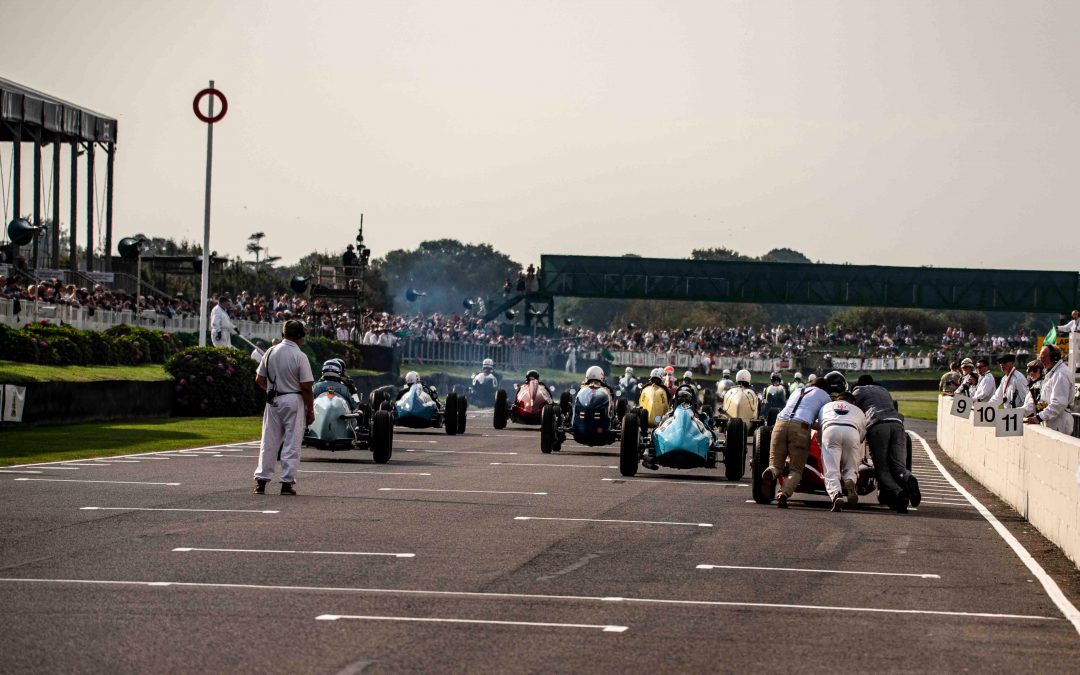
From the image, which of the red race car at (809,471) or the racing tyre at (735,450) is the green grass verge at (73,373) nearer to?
the racing tyre at (735,450)

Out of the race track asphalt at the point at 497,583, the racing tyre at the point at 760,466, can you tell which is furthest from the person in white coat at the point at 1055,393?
the racing tyre at the point at 760,466

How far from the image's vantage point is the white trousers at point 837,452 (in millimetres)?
18656

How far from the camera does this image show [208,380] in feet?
128

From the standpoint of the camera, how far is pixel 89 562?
479 inches

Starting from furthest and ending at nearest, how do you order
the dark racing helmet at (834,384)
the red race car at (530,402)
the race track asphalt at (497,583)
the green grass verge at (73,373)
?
1. the red race car at (530,402)
2. the green grass verge at (73,373)
3. the dark racing helmet at (834,384)
4. the race track asphalt at (497,583)

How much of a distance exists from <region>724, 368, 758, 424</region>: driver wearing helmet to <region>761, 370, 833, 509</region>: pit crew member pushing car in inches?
626

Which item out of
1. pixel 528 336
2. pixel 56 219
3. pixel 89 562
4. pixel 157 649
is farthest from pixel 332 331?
pixel 157 649

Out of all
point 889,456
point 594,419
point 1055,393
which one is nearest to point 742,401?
point 594,419

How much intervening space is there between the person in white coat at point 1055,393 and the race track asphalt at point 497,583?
88.4 inches

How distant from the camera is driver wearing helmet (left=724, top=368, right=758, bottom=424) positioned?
35.4 m

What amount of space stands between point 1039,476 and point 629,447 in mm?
7107

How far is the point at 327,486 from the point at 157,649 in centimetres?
1119

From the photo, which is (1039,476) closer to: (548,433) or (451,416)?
(548,433)

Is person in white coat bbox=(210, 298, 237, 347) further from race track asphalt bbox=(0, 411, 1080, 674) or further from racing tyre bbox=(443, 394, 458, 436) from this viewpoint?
race track asphalt bbox=(0, 411, 1080, 674)
